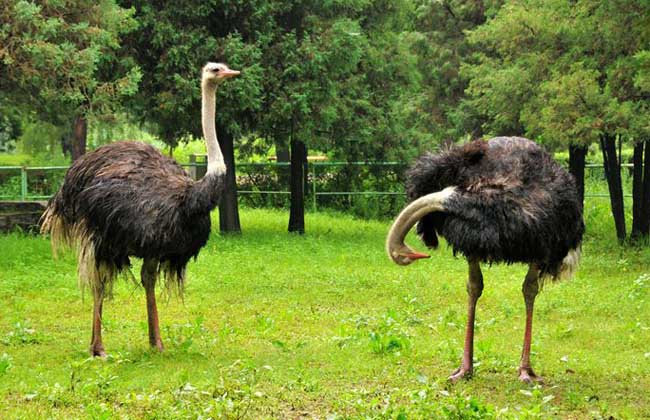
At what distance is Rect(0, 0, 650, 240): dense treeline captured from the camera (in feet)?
50.2

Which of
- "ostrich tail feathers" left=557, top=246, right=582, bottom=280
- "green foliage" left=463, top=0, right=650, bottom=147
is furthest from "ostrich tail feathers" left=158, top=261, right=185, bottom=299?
"green foliage" left=463, top=0, right=650, bottom=147

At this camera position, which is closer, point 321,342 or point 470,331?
point 470,331

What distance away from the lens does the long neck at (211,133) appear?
9586 millimetres

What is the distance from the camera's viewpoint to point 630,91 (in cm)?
1627

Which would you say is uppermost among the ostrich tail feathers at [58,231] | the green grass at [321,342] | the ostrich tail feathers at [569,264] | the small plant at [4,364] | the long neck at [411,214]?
the long neck at [411,214]

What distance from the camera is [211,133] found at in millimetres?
9852

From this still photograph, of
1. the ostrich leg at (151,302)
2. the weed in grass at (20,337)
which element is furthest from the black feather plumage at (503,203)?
the weed in grass at (20,337)

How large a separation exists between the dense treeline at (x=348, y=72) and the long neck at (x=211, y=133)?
13.9 feet

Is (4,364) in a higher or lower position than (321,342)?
higher

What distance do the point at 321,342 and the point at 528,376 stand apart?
8.20ft

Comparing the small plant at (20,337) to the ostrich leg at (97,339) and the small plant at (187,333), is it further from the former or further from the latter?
the small plant at (187,333)

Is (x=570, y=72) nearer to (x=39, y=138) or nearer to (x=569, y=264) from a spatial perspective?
(x=569, y=264)

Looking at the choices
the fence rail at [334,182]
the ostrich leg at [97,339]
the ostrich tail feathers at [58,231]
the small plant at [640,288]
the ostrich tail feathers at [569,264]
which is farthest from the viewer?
the fence rail at [334,182]

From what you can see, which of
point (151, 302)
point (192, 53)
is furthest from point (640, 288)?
point (192, 53)
